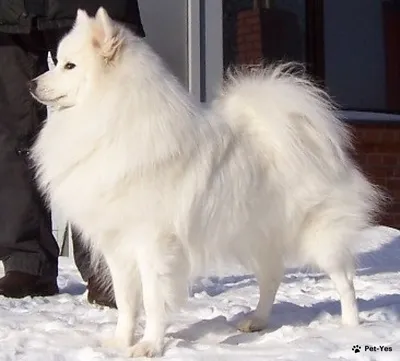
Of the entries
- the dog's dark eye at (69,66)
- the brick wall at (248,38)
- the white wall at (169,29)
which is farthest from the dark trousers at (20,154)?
the brick wall at (248,38)

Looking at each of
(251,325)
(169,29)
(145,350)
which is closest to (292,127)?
(251,325)

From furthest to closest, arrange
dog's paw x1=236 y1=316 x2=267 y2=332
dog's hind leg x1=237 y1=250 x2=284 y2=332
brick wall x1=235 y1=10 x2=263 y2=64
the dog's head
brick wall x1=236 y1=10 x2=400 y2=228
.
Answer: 1. brick wall x1=236 y1=10 x2=400 y2=228
2. brick wall x1=235 y1=10 x2=263 y2=64
3. dog's hind leg x1=237 y1=250 x2=284 y2=332
4. dog's paw x1=236 y1=316 x2=267 y2=332
5. the dog's head

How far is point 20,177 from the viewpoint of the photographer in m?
4.08

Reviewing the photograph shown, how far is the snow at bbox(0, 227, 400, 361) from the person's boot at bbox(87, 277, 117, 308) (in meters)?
0.04

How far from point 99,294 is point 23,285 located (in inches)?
17.8

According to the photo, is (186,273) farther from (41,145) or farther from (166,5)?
(166,5)

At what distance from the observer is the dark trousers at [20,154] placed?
159 inches

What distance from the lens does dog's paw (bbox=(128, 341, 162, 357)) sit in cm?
281

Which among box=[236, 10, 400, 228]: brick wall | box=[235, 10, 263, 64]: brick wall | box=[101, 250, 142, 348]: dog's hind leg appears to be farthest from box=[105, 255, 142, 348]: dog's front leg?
box=[236, 10, 400, 228]: brick wall

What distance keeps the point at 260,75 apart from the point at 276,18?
3.66 m

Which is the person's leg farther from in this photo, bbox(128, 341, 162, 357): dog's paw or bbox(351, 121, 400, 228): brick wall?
bbox(351, 121, 400, 228): brick wall

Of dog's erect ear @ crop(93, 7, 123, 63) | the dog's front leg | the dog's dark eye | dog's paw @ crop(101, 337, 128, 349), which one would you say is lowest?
dog's paw @ crop(101, 337, 128, 349)

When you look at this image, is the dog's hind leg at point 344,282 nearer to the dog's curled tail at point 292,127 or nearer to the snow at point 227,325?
the snow at point 227,325

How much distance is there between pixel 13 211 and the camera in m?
4.07
